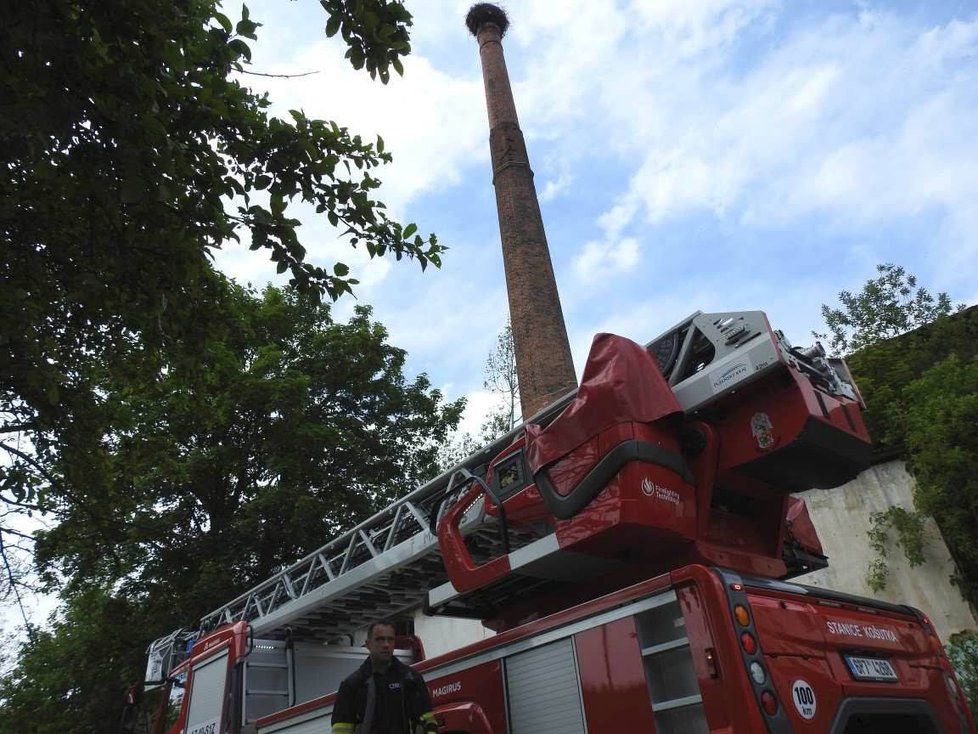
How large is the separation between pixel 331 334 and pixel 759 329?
14776mm

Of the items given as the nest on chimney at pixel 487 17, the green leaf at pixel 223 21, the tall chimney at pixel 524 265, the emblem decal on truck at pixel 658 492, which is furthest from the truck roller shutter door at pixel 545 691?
the nest on chimney at pixel 487 17

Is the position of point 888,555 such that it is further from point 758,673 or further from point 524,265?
point 524,265

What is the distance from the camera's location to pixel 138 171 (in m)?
3.85

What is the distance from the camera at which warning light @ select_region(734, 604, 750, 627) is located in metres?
2.92

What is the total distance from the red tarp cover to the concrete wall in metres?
7.31

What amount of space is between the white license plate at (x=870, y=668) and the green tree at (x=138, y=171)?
3.61 m

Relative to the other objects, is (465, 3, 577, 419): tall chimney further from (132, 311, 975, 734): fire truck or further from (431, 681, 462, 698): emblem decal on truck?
(431, 681, 462, 698): emblem decal on truck

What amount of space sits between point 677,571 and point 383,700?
180cm

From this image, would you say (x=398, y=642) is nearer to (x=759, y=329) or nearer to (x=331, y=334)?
(x=759, y=329)

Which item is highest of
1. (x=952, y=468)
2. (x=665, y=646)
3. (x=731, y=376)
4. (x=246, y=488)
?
(x=246, y=488)

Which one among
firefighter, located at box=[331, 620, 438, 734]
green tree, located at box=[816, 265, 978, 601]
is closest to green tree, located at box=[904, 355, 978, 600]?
green tree, located at box=[816, 265, 978, 601]

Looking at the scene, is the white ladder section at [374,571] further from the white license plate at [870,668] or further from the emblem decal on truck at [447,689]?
the white license plate at [870,668]

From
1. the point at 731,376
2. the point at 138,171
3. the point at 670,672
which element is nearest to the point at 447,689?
the point at 670,672

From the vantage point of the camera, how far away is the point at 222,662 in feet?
21.3
